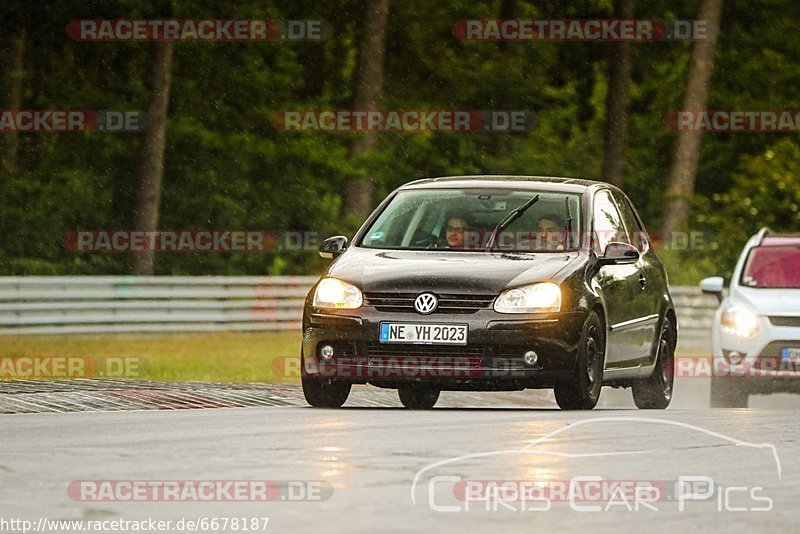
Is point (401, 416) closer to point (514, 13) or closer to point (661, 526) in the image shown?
point (661, 526)

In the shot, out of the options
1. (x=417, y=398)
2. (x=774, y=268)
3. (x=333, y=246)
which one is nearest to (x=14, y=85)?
(x=774, y=268)

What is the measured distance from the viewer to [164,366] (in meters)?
23.3

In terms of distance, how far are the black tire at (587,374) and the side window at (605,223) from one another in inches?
32.8

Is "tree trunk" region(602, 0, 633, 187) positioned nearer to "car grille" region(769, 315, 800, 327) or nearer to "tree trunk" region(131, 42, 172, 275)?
"tree trunk" region(131, 42, 172, 275)

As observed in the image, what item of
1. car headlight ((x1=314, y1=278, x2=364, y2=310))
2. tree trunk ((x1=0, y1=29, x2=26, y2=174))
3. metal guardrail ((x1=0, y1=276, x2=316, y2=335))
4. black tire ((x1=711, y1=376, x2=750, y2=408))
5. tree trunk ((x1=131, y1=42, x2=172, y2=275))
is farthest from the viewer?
tree trunk ((x1=0, y1=29, x2=26, y2=174))

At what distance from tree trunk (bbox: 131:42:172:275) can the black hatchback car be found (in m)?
21.7

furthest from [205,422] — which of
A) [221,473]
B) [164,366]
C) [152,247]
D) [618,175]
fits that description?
[618,175]

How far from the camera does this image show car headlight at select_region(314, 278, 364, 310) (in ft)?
45.3

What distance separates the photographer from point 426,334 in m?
13.6

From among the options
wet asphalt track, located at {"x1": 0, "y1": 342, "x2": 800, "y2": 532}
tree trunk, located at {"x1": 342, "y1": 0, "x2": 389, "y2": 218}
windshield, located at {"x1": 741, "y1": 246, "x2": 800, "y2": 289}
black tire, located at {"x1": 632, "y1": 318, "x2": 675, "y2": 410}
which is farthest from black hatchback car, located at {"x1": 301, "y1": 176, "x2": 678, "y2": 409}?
tree trunk, located at {"x1": 342, "y1": 0, "x2": 389, "y2": 218}

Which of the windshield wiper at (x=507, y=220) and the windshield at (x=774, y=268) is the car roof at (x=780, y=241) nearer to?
the windshield at (x=774, y=268)

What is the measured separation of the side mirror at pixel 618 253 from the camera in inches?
571

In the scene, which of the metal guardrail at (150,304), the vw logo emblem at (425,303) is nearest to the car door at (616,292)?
the vw logo emblem at (425,303)

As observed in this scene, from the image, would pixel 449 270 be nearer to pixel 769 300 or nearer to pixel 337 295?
pixel 337 295
